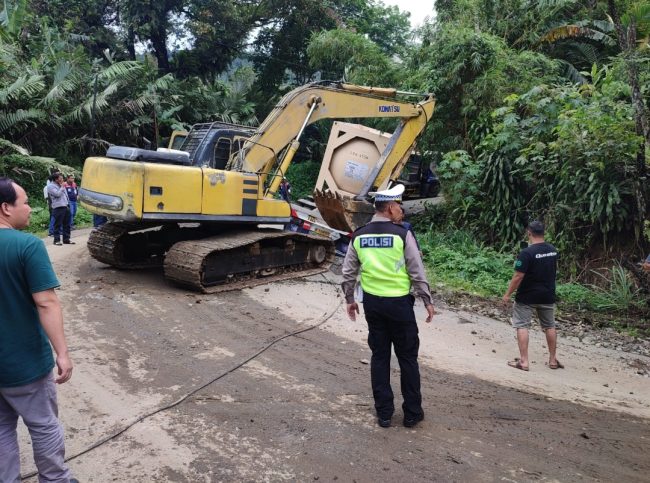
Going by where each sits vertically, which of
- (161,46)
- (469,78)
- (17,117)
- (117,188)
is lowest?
(117,188)

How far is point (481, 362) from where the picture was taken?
5707 millimetres

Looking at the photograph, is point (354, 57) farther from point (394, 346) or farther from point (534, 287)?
point (394, 346)

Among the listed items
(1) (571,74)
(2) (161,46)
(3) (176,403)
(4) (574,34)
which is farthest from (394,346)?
(2) (161,46)

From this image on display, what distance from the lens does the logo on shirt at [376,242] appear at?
4023mm

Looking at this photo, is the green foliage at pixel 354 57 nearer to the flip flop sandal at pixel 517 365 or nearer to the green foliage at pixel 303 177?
the green foliage at pixel 303 177

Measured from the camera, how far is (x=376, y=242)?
4062 mm

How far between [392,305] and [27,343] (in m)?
2.35

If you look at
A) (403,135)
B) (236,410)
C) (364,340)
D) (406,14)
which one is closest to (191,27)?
(406,14)

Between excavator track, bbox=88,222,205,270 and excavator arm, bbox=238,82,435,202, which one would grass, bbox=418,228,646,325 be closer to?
excavator arm, bbox=238,82,435,202

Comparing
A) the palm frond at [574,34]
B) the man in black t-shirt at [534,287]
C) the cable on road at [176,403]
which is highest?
the palm frond at [574,34]

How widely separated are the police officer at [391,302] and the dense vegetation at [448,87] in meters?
4.57

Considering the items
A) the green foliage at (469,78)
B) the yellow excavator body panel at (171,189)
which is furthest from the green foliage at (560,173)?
the yellow excavator body panel at (171,189)

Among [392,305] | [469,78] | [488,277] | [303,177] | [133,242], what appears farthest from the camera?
[303,177]

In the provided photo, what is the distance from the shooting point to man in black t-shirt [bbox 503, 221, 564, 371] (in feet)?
17.8
